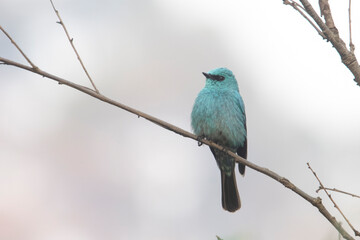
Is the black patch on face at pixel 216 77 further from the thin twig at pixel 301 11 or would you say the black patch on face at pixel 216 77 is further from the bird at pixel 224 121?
the thin twig at pixel 301 11

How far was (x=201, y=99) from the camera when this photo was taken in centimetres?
684

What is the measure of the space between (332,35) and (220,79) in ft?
12.3

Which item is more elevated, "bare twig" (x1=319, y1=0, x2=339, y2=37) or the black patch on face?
the black patch on face

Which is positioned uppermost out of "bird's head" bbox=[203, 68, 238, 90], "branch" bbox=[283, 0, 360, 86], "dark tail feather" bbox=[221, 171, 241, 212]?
"bird's head" bbox=[203, 68, 238, 90]

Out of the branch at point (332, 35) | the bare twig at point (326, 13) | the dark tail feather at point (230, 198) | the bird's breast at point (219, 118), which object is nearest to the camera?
the branch at point (332, 35)

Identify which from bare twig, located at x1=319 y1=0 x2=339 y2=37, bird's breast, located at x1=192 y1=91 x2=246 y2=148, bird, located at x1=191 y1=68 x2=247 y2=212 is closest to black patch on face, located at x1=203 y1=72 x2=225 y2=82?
bird, located at x1=191 y1=68 x2=247 y2=212

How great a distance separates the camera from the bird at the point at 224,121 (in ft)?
21.8

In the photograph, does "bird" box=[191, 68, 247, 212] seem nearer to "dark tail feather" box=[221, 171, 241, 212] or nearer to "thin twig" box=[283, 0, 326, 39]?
"dark tail feather" box=[221, 171, 241, 212]

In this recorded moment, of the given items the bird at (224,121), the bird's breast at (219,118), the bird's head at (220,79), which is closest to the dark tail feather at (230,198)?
the bird at (224,121)

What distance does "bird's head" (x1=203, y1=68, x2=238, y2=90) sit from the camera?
7.01m

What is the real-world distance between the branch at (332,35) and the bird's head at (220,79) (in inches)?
137

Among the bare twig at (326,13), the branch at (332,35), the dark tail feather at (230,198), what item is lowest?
the dark tail feather at (230,198)

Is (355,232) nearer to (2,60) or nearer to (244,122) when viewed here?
(2,60)

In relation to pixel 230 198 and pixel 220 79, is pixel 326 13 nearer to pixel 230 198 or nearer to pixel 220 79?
pixel 220 79
